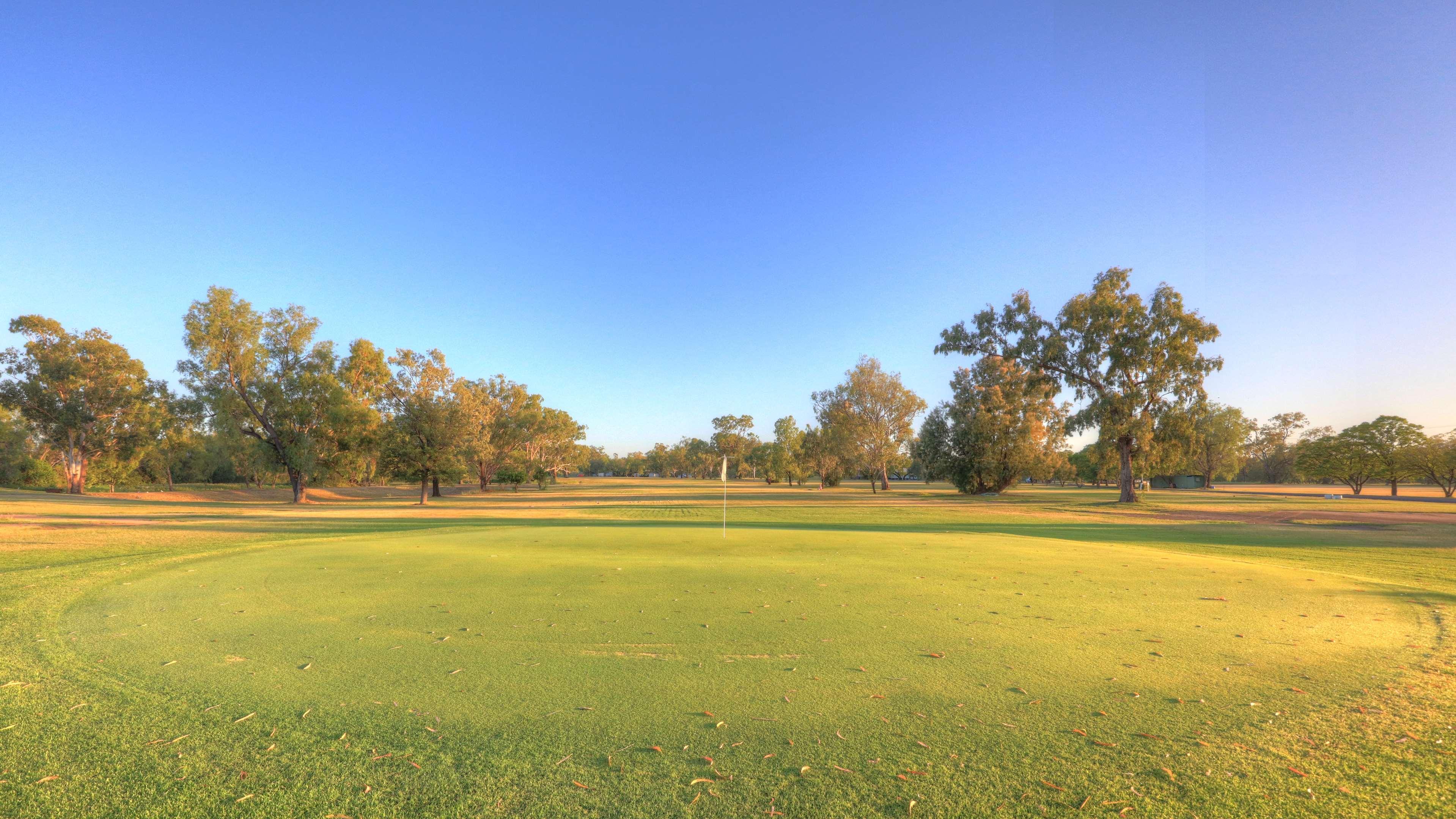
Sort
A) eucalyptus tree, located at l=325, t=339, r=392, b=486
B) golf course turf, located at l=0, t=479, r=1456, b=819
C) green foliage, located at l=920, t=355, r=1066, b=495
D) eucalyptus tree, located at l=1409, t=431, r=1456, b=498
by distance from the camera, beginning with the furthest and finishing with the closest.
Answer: eucalyptus tree, located at l=1409, t=431, r=1456, b=498 → green foliage, located at l=920, t=355, r=1066, b=495 → eucalyptus tree, located at l=325, t=339, r=392, b=486 → golf course turf, located at l=0, t=479, r=1456, b=819

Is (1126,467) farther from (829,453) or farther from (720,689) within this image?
(720,689)

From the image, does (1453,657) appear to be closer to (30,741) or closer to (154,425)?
(30,741)

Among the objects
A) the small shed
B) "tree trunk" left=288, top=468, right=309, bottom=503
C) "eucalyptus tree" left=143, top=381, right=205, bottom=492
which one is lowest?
the small shed

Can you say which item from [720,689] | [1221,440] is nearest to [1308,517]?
[720,689]

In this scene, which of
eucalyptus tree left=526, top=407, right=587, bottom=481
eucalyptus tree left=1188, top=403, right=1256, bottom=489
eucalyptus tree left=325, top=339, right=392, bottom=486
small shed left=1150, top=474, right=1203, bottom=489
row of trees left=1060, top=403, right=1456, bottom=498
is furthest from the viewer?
small shed left=1150, top=474, right=1203, bottom=489

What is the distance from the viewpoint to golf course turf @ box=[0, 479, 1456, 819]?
3307 millimetres

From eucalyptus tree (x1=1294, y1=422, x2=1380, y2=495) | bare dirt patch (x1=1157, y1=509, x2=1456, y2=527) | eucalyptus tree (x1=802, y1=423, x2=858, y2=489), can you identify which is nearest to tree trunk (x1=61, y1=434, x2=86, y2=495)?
eucalyptus tree (x1=802, y1=423, x2=858, y2=489)

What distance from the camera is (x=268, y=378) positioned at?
45.6 m

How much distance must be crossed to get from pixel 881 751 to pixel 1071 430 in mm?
42695

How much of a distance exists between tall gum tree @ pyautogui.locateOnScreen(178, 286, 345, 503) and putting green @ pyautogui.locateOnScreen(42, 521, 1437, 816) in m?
43.5

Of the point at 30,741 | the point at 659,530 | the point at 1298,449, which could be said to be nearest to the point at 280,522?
the point at 659,530

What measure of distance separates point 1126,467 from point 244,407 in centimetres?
6477

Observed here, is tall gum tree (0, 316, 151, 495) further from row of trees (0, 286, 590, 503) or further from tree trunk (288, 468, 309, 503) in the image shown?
tree trunk (288, 468, 309, 503)

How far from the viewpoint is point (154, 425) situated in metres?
47.4
